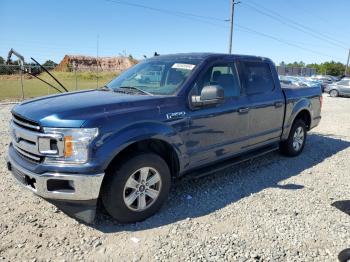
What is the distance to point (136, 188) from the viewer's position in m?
3.62

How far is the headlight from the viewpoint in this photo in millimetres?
3129

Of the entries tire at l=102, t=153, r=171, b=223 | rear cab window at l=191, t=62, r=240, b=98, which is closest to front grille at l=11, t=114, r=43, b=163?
tire at l=102, t=153, r=171, b=223

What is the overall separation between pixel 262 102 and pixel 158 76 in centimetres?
179

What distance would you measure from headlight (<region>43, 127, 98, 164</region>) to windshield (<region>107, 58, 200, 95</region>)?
1.22 meters

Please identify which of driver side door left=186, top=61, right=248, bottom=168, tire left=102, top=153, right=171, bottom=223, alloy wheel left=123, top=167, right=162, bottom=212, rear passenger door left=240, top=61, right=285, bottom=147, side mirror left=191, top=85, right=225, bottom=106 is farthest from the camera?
rear passenger door left=240, top=61, right=285, bottom=147

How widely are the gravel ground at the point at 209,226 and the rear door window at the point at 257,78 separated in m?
1.40

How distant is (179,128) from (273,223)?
5.04 feet

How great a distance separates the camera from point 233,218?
3898mm

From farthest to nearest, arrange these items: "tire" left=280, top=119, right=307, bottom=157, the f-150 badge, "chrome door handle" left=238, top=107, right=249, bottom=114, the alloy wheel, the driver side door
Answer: "tire" left=280, top=119, right=307, bottom=157 < "chrome door handle" left=238, top=107, right=249, bottom=114 < the driver side door < the f-150 badge < the alloy wheel

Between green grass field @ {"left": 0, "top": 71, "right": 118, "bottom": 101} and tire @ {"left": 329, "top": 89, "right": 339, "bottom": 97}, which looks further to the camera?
tire @ {"left": 329, "top": 89, "right": 339, "bottom": 97}

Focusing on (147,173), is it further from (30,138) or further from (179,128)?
(30,138)

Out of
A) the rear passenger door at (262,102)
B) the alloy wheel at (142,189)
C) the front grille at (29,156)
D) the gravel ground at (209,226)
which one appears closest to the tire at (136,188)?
the alloy wheel at (142,189)

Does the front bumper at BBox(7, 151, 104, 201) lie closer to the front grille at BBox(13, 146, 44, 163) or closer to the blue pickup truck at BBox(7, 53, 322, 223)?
the blue pickup truck at BBox(7, 53, 322, 223)

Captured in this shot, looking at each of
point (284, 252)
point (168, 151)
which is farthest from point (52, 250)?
point (284, 252)
